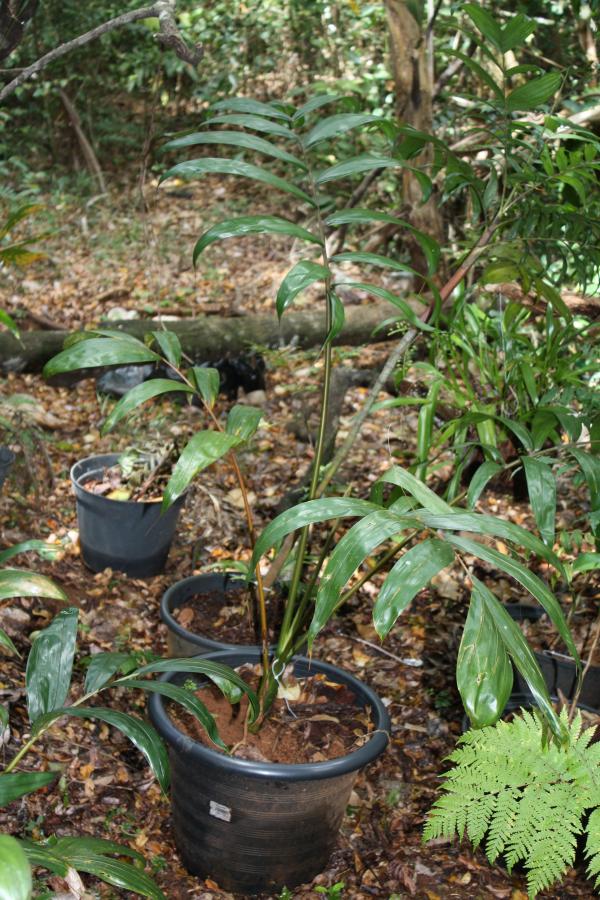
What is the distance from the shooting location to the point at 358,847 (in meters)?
2.01

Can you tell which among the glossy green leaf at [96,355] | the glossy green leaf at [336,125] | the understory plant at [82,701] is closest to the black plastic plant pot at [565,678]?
the understory plant at [82,701]

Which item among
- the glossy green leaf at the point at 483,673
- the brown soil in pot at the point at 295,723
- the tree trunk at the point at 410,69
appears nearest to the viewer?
the glossy green leaf at the point at 483,673

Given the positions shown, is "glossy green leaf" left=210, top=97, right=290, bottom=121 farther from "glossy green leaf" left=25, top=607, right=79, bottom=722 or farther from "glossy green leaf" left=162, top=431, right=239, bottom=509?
"glossy green leaf" left=25, top=607, right=79, bottom=722

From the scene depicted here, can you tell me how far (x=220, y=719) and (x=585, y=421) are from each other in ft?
3.52

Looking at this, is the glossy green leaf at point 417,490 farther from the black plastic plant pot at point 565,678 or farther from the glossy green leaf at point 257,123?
the black plastic plant pot at point 565,678

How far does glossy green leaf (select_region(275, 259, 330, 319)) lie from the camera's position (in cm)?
132

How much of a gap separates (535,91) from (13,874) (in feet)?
5.60

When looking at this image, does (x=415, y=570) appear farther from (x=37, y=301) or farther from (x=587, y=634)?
(x=37, y=301)

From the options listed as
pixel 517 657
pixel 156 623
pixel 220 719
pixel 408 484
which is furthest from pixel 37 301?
pixel 517 657

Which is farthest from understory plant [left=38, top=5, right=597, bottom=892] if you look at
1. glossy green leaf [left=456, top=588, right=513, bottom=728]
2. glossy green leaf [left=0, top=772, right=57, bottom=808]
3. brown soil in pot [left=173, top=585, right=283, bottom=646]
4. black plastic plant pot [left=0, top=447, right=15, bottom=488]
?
black plastic plant pot [left=0, top=447, right=15, bottom=488]

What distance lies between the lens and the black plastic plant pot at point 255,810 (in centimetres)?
169

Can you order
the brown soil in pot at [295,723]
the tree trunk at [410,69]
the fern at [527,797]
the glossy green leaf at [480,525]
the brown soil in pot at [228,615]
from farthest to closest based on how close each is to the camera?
the tree trunk at [410,69], the brown soil in pot at [228,615], the brown soil in pot at [295,723], the fern at [527,797], the glossy green leaf at [480,525]

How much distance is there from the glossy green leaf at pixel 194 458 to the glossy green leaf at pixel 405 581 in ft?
1.42

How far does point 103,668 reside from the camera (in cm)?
145
